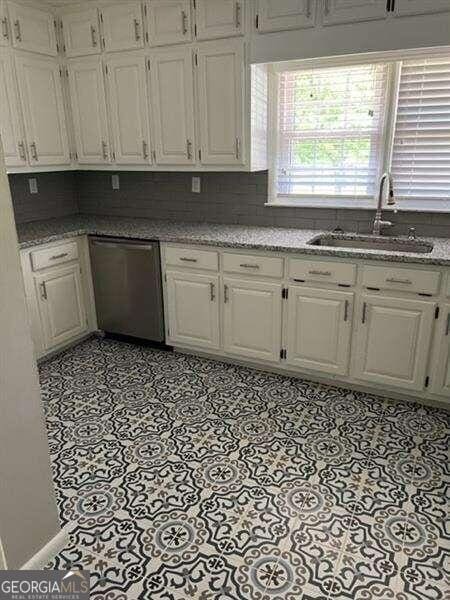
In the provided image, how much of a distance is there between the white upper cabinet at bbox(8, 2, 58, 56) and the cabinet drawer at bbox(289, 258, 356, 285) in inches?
94.6

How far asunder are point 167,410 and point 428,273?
1.70 meters

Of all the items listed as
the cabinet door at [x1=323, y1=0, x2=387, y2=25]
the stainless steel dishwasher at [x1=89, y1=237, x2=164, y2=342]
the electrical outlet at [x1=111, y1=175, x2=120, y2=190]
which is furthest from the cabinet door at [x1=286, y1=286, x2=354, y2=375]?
the electrical outlet at [x1=111, y1=175, x2=120, y2=190]

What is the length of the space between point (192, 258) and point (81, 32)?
1.90m

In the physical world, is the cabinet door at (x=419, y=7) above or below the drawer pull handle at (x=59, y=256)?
above

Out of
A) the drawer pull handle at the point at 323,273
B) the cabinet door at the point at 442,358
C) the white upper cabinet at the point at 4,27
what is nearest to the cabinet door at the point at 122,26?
the white upper cabinet at the point at 4,27

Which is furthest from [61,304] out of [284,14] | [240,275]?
[284,14]

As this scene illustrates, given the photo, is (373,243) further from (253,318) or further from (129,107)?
(129,107)

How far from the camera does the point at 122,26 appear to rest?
10.5ft

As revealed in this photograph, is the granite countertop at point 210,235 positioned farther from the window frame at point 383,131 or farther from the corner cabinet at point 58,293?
the window frame at point 383,131

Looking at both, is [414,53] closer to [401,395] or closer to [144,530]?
[401,395]

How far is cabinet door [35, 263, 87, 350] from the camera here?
3232mm

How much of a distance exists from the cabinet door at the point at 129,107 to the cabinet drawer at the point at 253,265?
1.09 metres

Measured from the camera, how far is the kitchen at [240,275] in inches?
78.2

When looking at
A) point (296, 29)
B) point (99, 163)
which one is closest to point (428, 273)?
point (296, 29)
